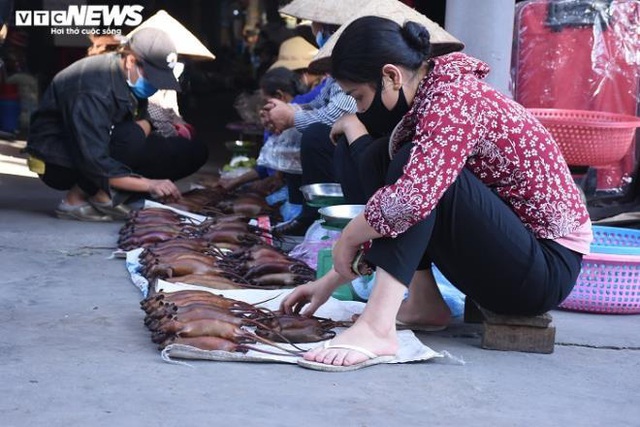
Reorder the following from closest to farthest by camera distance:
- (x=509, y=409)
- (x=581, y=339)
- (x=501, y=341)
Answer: (x=509, y=409) < (x=501, y=341) < (x=581, y=339)

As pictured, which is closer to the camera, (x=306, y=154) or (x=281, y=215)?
(x=306, y=154)

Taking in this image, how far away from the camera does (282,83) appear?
22.2 feet

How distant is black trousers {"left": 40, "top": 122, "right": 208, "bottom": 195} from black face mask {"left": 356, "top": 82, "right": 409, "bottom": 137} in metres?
2.77

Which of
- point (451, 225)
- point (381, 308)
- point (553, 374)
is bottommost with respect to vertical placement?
point (553, 374)

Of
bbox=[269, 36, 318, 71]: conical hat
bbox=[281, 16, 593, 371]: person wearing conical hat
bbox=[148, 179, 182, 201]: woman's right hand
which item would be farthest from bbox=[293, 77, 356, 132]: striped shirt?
bbox=[269, 36, 318, 71]: conical hat

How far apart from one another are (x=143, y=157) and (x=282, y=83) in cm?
124

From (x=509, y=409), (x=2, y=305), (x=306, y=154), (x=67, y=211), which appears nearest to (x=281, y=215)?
(x=306, y=154)

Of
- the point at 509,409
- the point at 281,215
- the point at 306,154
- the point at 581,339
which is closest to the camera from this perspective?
the point at 509,409

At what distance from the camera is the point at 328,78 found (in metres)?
5.32

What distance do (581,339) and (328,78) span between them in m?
2.29

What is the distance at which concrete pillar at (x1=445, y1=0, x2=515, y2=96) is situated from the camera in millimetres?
4883

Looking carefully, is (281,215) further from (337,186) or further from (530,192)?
(530,192)

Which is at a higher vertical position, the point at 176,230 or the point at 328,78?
the point at 328,78

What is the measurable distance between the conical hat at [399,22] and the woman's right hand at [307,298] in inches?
55.2
